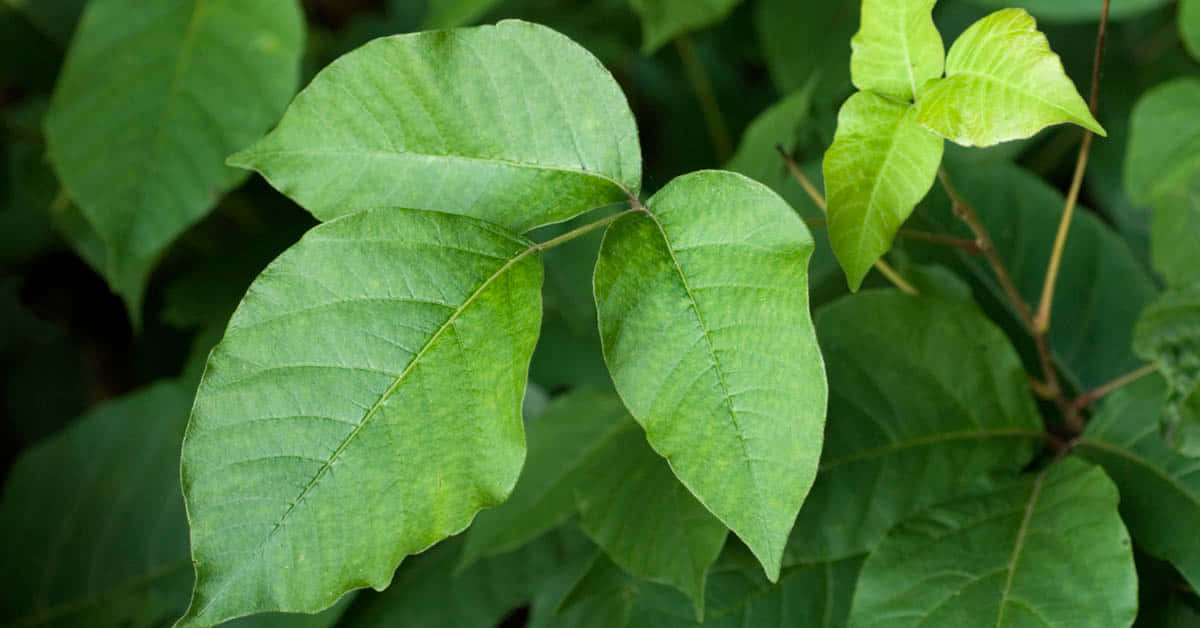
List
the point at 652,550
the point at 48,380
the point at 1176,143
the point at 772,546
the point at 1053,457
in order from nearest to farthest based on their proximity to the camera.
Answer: the point at 772,546, the point at 652,550, the point at 1053,457, the point at 1176,143, the point at 48,380

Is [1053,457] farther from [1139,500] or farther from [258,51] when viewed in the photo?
[258,51]

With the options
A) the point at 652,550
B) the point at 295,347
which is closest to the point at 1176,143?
the point at 652,550

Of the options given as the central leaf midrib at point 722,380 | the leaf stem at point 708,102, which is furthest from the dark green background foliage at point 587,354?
the leaf stem at point 708,102

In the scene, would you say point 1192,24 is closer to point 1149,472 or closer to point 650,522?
point 1149,472

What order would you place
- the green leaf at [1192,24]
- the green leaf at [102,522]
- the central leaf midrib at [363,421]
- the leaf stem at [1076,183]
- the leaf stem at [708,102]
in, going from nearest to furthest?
the central leaf midrib at [363,421], the leaf stem at [1076,183], the green leaf at [1192,24], the green leaf at [102,522], the leaf stem at [708,102]

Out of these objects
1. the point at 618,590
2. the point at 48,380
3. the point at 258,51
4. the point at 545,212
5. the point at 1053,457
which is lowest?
the point at 48,380

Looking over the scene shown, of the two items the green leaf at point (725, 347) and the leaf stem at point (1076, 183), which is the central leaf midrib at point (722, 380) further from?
the leaf stem at point (1076, 183)

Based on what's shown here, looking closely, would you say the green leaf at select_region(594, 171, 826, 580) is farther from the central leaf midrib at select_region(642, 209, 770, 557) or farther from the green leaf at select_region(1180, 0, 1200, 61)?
the green leaf at select_region(1180, 0, 1200, 61)
